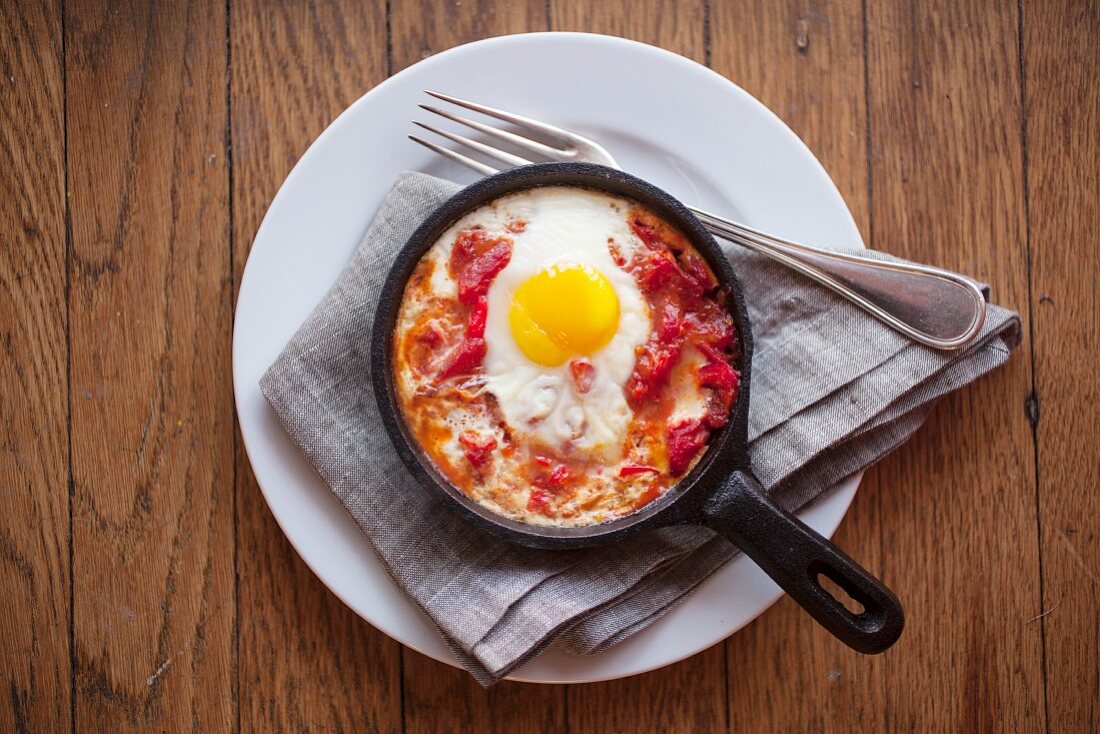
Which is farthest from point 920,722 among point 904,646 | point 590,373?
point 590,373

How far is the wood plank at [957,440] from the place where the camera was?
2.92m

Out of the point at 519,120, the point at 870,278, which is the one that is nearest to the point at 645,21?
the point at 519,120

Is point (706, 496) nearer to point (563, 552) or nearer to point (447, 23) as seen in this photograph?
point (563, 552)

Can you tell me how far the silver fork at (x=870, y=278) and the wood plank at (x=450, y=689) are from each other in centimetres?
39

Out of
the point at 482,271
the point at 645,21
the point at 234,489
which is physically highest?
the point at 645,21

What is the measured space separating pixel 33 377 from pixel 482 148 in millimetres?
1682

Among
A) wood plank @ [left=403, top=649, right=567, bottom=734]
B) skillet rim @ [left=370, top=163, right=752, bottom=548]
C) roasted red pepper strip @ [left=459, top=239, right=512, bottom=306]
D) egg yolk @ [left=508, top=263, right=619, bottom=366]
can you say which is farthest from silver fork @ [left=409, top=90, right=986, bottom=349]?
wood plank @ [left=403, top=649, right=567, bottom=734]

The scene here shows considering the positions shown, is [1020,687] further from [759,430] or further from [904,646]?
[759,430]

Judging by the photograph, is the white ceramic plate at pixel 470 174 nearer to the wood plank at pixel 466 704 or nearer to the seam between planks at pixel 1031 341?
the wood plank at pixel 466 704

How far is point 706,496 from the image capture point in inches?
92.5

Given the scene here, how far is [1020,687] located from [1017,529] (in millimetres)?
536

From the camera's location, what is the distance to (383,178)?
2.66 m

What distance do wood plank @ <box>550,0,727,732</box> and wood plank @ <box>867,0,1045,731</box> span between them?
59cm

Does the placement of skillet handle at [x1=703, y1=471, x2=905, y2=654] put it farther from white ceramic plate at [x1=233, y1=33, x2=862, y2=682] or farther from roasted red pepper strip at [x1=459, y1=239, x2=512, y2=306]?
roasted red pepper strip at [x1=459, y1=239, x2=512, y2=306]
